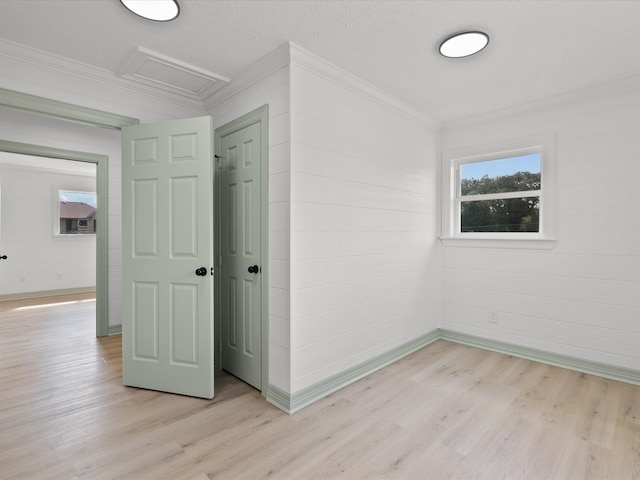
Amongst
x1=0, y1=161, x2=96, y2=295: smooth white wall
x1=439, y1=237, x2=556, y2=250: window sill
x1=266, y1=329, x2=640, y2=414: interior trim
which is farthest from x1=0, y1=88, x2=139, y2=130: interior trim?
x1=0, y1=161, x2=96, y2=295: smooth white wall

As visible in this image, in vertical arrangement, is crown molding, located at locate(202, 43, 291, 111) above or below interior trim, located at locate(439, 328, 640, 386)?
above

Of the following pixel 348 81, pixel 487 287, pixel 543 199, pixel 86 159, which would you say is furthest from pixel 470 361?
pixel 86 159

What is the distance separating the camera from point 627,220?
2.89 metres

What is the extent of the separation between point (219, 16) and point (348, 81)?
112 cm

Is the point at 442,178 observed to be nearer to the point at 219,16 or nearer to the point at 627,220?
the point at 627,220

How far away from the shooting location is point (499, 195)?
3.66 m

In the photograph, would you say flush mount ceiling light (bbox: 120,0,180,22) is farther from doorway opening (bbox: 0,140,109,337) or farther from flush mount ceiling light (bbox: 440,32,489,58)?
doorway opening (bbox: 0,140,109,337)

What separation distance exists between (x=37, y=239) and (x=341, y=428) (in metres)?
7.17

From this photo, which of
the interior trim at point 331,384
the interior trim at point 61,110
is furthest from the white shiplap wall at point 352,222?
the interior trim at point 61,110

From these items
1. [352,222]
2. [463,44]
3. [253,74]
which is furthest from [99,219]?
[463,44]

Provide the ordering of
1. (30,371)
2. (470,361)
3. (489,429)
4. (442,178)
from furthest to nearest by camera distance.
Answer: (442,178) → (470,361) → (30,371) → (489,429)

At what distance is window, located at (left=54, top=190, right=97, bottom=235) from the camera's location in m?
6.84

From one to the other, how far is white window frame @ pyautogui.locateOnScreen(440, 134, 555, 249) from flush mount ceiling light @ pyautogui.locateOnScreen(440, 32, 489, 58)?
1.48 m

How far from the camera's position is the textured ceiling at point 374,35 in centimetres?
196
